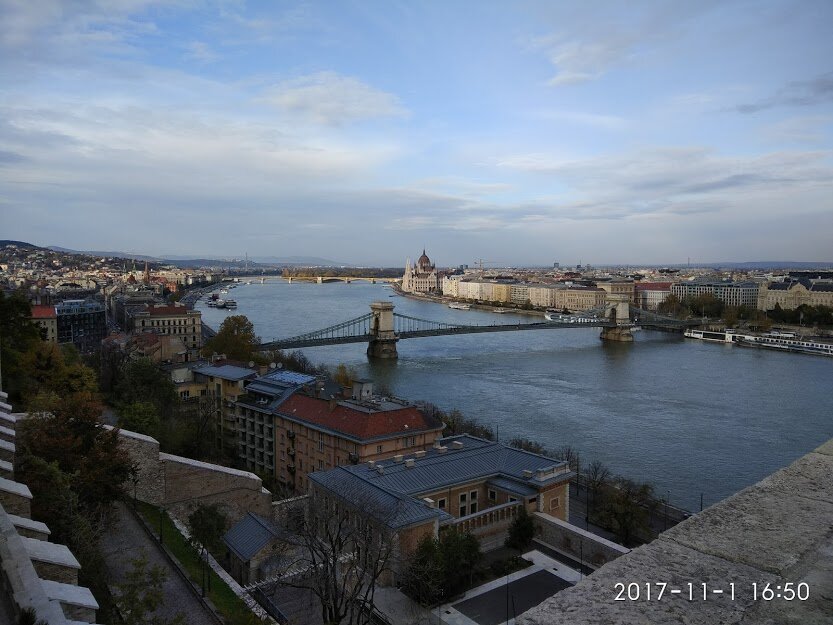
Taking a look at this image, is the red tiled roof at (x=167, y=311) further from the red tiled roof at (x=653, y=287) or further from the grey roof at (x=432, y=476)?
the red tiled roof at (x=653, y=287)

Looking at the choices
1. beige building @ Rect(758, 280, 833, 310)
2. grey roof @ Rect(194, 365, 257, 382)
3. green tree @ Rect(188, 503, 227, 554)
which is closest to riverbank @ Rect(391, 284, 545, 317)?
beige building @ Rect(758, 280, 833, 310)

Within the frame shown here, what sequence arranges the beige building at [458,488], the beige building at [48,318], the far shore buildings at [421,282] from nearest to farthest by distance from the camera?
the beige building at [458,488]
the beige building at [48,318]
the far shore buildings at [421,282]

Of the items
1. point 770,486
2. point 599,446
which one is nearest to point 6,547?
point 770,486

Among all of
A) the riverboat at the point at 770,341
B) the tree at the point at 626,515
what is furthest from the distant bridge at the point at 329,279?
the tree at the point at 626,515

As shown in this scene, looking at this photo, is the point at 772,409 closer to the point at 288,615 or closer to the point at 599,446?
the point at 599,446

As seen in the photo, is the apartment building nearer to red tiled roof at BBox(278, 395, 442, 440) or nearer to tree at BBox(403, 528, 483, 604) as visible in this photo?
red tiled roof at BBox(278, 395, 442, 440)

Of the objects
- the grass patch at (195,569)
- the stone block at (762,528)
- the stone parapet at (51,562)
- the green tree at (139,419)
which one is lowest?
the grass patch at (195,569)
